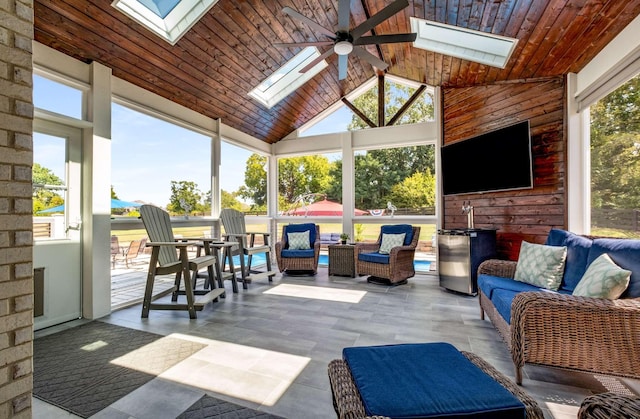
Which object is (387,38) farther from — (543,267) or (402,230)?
(402,230)

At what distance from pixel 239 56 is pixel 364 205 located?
11.0 feet

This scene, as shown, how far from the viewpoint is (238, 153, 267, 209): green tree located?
6.16 meters

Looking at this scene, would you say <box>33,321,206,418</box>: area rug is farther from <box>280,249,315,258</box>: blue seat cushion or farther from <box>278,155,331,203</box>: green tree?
<box>278,155,331,203</box>: green tree

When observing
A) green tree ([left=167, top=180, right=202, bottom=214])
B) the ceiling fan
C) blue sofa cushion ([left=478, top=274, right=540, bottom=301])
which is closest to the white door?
green tree ([left=167, top=180, right=202, bottom=214])

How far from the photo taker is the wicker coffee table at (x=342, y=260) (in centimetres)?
512

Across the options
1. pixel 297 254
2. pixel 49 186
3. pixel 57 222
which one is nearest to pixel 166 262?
pixel 57 222

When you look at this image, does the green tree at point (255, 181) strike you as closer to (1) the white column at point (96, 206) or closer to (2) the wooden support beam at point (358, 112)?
(2) the wooden support beam at point (358, 112)

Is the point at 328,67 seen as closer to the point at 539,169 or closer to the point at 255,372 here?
the point at 539,169

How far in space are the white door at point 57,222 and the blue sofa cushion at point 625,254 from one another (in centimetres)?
461

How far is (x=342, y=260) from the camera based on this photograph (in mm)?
5191

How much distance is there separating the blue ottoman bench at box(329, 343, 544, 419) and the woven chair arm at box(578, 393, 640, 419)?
129 millimetres

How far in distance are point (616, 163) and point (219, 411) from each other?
13.1 feet

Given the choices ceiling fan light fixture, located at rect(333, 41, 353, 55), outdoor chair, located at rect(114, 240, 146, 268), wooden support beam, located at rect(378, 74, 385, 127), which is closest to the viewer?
ceiling fan light fixture, located at rect(333, 41, 353, 55)

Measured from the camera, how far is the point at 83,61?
122 inches
